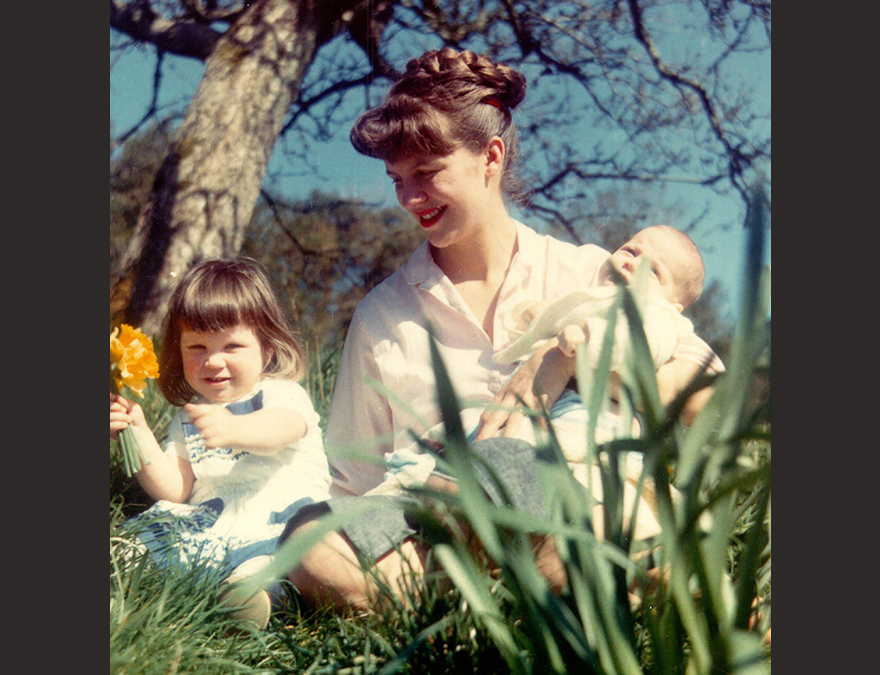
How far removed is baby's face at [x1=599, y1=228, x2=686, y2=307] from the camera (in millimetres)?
2477

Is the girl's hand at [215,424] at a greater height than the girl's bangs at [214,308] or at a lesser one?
lesser

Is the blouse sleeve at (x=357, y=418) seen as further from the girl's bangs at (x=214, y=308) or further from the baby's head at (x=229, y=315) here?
the girl's bangs at (x=214, y=308)

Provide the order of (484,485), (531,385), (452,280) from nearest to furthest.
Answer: (484,485) → (531,385) → (452,280)

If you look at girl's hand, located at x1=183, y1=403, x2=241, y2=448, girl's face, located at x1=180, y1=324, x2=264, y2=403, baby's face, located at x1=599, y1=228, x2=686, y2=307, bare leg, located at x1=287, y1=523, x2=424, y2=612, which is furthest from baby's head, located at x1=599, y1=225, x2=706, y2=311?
girl's hand, located at x1=183, y1=403, x2=241, y2=448

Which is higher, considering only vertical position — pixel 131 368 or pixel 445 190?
pixel 445 190

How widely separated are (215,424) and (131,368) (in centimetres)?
34

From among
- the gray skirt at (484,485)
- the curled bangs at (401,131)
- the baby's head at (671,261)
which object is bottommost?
the gray skirt at (484,485)

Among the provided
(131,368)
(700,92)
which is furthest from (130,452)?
(700,92)

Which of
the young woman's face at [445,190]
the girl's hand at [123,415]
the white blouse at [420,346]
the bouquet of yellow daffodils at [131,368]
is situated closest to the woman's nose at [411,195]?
the young woman's face at [445,190]

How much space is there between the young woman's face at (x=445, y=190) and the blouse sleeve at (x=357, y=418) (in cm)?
35

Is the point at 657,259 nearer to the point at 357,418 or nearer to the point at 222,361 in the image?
the point at 357,418

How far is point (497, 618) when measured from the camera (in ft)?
6.15

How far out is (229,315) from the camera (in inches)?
103

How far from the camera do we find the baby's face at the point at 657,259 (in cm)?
248
